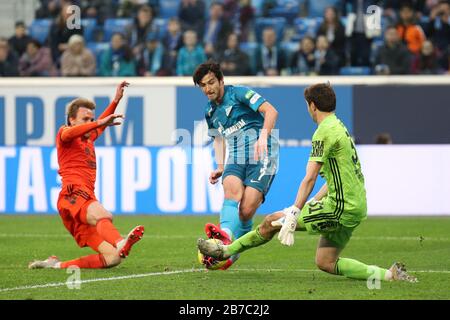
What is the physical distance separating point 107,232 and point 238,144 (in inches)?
60.9

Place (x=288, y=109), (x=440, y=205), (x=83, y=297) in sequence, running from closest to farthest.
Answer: (x=83, y=297)
(x=440, y=205)
(x=288, y=109)

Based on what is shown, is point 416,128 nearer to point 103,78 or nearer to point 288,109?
point 288,109

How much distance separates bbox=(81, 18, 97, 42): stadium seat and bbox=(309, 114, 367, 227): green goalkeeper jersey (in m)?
13.7

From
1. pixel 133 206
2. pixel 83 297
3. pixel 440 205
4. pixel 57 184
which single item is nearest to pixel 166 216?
pixel 133 206

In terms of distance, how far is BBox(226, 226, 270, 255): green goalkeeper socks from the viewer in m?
9.11

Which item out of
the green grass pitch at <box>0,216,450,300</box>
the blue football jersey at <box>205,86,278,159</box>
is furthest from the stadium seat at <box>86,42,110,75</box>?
the blue football jersey at <box>205,86,278,159</box>

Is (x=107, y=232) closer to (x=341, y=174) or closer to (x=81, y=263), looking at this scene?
(x=81, y=263)

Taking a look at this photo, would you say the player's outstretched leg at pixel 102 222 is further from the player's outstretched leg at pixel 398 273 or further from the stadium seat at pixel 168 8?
the stadium seat at pixel 168 8

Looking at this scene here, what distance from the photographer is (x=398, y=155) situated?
1777cm

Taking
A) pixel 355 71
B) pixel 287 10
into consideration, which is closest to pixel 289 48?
pixel 287 10

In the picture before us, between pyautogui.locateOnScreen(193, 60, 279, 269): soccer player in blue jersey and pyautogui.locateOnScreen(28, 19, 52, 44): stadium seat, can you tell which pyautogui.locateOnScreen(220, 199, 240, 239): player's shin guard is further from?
pyautogui.locateOnScreen(28, 19, 52, 44): stadium seat

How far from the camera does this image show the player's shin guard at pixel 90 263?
1025 centimetres

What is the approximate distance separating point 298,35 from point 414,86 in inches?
115

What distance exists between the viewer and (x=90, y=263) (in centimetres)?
1032
